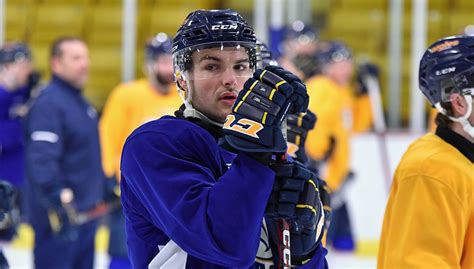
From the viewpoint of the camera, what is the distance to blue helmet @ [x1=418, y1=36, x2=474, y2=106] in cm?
217

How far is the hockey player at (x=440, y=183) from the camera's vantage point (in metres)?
2.05

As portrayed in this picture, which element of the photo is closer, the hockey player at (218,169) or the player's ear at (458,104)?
the hockey player at (218,169)

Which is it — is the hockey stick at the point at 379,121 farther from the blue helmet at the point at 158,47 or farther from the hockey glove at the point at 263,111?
the hockey glove at the point at 263,111

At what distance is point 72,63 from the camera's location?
14.5ft

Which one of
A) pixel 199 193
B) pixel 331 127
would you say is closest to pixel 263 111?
pixel 199 193

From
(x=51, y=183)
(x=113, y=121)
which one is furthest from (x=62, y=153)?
(x=113, y=121)

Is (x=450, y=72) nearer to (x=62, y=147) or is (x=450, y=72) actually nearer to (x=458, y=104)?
(x=458, y=104)

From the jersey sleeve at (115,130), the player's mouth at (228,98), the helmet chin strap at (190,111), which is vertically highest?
the player's mouth at (228,98)

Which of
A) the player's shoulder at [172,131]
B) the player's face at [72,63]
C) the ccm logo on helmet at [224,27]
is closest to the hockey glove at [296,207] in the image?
the player's shoulder at [172,131]

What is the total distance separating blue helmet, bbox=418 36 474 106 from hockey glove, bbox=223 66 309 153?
2.06 ft

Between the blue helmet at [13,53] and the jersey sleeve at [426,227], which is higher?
the jersey sleeve at [426,227]

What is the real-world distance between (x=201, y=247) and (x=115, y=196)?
3398 millimetres

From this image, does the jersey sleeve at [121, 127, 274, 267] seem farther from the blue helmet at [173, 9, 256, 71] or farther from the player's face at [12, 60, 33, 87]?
the player's face at [12, 60, 33, 87]

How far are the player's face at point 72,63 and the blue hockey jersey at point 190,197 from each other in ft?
8.54
